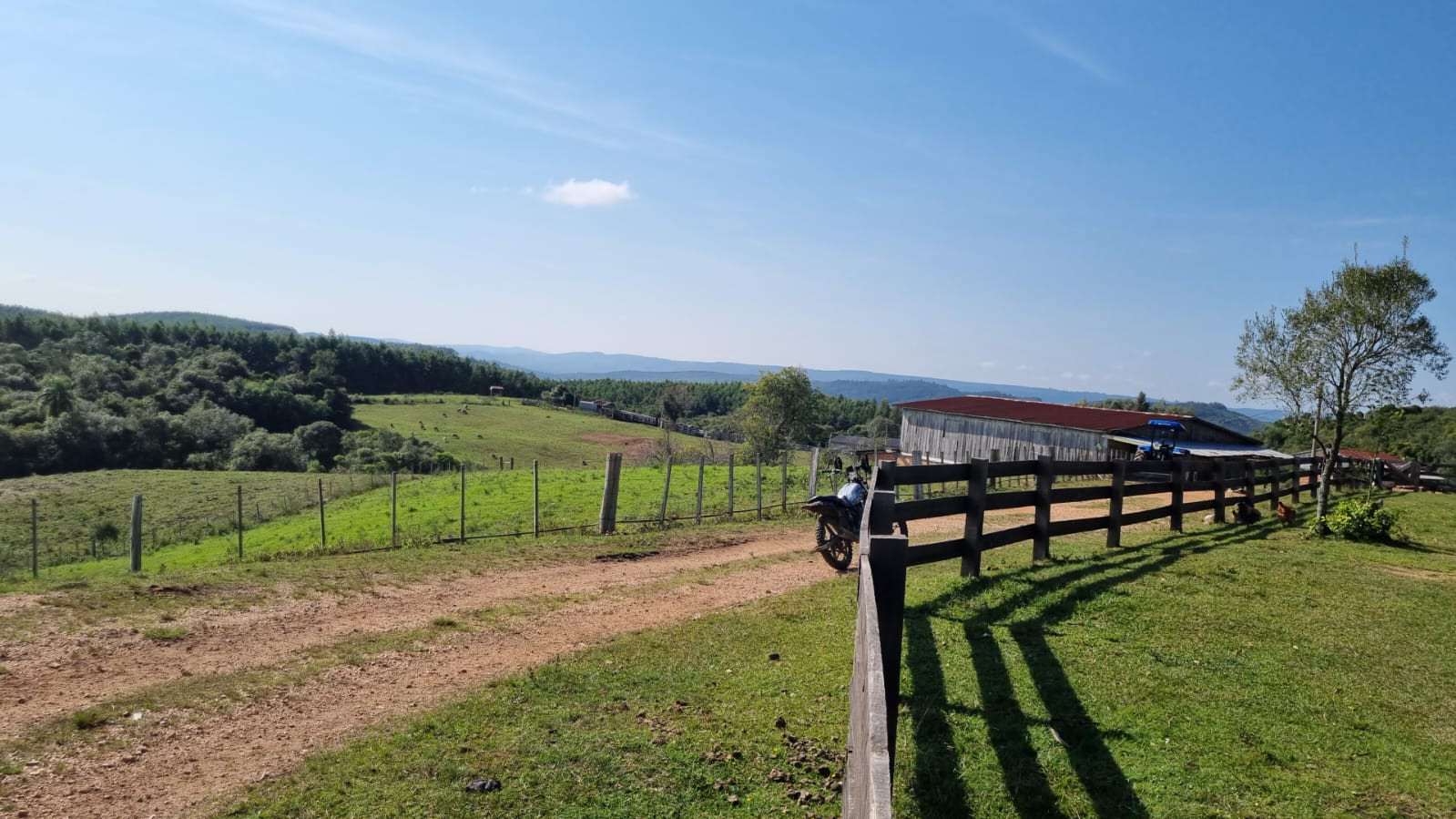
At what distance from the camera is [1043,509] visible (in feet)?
30.6

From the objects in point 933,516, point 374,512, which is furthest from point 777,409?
point 933,516

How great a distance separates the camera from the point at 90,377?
76500 millimetres

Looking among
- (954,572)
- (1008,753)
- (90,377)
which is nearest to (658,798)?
(1008,753)

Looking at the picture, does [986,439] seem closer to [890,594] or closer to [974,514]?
[974,514]

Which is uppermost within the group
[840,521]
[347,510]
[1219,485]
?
[1219,485]

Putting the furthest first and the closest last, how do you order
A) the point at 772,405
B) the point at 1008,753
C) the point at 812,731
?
the point at 772,405 < the point at 812,731 < the point at 1008,753

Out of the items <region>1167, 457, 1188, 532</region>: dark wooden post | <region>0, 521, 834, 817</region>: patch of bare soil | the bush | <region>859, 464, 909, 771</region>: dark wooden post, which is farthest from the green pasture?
<region>859, 464, 909, 771</region>: dark wooden post

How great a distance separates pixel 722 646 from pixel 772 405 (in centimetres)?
6735

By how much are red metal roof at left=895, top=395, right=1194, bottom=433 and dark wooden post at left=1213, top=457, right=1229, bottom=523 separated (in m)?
22.6

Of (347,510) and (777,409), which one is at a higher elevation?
(777,409)

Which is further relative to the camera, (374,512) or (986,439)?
(986,439)

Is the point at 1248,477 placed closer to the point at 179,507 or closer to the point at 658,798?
the point at 658,798

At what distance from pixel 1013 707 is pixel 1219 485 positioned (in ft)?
40.7

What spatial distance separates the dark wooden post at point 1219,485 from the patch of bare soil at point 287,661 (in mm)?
8513
